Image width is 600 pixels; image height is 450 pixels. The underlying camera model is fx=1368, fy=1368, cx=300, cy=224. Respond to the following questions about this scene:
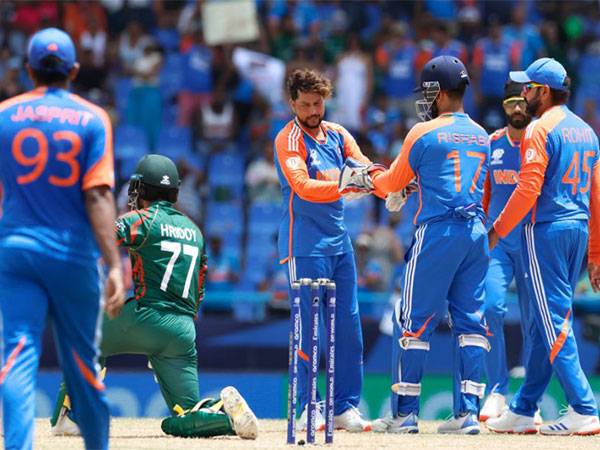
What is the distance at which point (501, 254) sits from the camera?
11.4 metres

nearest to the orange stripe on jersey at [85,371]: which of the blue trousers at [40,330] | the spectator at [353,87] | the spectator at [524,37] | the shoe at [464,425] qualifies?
the blue trousers at [40,330]

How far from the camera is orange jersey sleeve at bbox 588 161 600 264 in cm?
1011

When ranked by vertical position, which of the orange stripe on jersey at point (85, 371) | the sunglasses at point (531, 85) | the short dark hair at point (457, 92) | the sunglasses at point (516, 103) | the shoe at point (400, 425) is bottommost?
the shoe at point (400, 425)

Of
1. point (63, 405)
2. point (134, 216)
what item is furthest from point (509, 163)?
point (63, 405)

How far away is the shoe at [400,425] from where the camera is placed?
9648mm

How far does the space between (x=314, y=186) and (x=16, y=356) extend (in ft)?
10.8

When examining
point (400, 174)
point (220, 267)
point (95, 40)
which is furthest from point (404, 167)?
point (95, 40)

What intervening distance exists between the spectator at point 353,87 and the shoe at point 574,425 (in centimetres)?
1095

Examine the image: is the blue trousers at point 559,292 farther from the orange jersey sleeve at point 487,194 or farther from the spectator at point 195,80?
the spectator at point 195,80

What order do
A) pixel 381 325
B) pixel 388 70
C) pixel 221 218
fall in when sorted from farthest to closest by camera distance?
pixel 388 70
pixel 221 218
pixel 381 325

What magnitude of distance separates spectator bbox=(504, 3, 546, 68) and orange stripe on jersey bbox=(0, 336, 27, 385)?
14.2 metres

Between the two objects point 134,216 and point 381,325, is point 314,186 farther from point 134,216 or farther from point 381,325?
point 381,325

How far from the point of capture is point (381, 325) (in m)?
15.7

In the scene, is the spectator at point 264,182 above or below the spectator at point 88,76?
below
